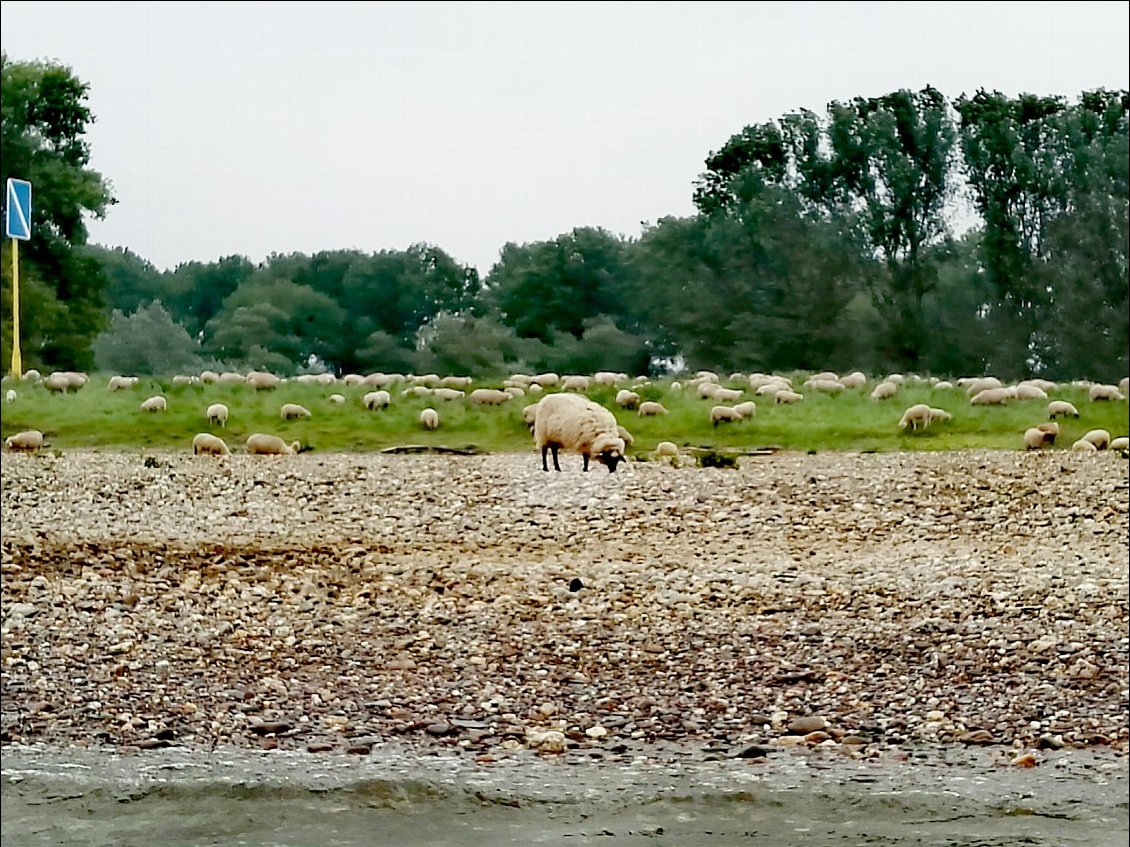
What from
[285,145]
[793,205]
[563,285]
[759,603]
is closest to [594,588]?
[759,603]

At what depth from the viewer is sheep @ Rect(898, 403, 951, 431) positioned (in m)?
3.75

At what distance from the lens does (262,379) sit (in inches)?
147

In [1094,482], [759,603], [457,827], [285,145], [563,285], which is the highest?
[285,145]

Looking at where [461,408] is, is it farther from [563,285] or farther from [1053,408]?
[1053,408]

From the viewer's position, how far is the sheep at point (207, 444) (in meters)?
3.79

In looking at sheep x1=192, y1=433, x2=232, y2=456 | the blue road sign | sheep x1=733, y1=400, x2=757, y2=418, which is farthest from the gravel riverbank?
the blue road sign

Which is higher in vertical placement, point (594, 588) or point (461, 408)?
point (461, 408)

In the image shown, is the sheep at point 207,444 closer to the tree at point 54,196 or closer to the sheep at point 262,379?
the sheep at point 262,379

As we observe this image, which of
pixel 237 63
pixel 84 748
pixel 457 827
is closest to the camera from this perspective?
pixel 457 827

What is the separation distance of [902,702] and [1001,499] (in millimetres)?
532

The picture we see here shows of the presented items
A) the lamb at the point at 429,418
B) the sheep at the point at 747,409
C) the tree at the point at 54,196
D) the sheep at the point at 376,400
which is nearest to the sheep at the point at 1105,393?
the sheep at the point at 747,409

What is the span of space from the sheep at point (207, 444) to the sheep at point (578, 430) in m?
0.66

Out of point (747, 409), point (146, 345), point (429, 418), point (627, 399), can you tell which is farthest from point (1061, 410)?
point (146, 345)

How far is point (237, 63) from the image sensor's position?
3824 mm
